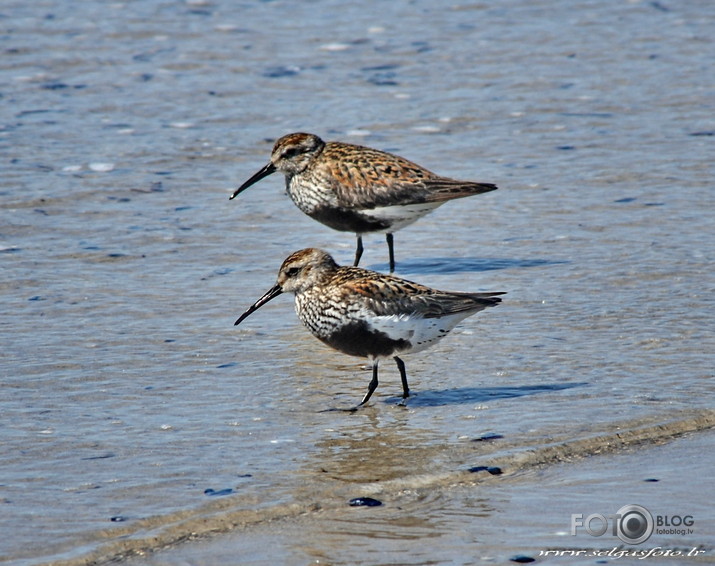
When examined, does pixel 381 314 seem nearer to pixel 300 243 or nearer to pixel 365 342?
pixel 365 342

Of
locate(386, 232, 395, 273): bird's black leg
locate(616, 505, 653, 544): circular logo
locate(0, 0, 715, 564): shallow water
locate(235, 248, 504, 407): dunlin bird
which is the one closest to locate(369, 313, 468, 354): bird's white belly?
locate(235, 248, 504, 407): dunlin bird

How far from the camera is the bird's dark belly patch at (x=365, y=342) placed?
731 centimetres

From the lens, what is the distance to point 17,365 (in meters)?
7.69

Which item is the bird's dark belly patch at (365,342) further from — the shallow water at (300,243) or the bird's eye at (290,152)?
the bird's eye at (290,152)

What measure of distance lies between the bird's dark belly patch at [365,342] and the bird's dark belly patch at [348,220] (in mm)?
2813

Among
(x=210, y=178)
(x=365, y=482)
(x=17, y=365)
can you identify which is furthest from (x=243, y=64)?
(x=365, y=482)

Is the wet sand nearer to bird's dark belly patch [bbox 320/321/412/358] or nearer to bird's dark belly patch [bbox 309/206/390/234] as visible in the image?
bird's dark belly patch [bbox 320/321/412/358]

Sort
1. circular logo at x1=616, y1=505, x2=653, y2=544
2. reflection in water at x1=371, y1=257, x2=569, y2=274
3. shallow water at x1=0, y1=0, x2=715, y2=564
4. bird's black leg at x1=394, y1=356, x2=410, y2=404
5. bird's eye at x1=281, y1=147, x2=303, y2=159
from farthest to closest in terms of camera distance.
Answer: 1. bird's eye at x1=281, y1=147, x2=303, y2=159
2. reflection in water at x1=371, y1=257, x2=569, y2=274
3. bird's black leg at x1=394, y1=356, x2=410, y2=404
4. shallow water at x1=0, y1=0, x2=715, y2=564
5. circular logo at x1=616, y1=505, x2=653, y2=544

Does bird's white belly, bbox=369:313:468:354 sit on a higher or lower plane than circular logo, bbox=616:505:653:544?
higher

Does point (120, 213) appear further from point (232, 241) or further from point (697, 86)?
point (697, 86)

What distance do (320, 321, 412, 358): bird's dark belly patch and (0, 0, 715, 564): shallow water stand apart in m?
0.29

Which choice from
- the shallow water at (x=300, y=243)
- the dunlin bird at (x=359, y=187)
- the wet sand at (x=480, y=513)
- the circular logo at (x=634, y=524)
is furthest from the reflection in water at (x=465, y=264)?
the circular logo at (x=634, y=524)

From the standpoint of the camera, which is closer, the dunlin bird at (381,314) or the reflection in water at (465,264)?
the dunlin bird at (381,314)

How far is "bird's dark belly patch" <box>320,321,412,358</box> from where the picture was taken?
731 centimetres
